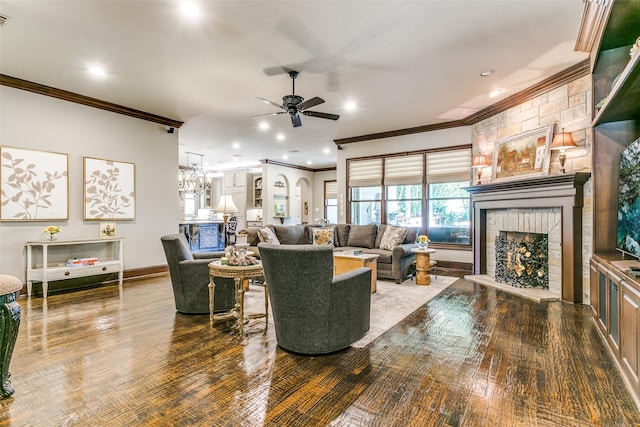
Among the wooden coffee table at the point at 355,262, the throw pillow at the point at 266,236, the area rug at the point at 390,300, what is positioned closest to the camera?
the area rug at the point at 390,300

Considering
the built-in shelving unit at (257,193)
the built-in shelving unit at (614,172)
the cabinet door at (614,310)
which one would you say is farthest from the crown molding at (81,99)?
the cabinet door at (614,310)

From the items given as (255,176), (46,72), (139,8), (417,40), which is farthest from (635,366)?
(255,176)

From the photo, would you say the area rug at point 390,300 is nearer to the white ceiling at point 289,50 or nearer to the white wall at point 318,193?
the white ceiling at point 289,50

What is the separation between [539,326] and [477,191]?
2897 millimetres

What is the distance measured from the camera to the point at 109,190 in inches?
209

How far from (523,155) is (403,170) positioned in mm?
2671

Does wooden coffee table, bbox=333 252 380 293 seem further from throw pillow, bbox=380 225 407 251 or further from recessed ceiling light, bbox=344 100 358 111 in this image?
recessed ceiling light, bbox=344 100 358 111

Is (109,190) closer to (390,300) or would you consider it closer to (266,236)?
(266,236)

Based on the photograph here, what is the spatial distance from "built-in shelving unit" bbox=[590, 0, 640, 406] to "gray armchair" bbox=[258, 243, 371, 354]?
1.83 metres

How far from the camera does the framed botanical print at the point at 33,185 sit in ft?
14.0

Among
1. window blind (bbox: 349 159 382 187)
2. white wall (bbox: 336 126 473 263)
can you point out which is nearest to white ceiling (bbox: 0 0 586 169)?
white wall (bbox: 336 126 473 263)

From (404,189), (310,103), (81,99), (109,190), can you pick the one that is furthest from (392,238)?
(81,99)

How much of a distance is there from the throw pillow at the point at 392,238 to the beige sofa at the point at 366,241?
10 centimetres

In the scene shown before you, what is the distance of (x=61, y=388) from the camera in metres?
2.06
